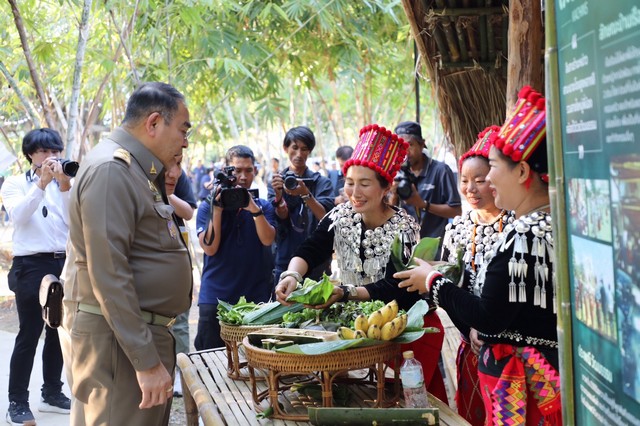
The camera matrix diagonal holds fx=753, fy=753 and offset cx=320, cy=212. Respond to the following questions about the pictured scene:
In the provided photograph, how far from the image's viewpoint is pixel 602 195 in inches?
52.8

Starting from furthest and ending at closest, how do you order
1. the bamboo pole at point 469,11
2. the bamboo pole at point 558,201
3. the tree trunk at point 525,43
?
the bamboo pole at point 469,11 < the tree trunk at point 525,43 < the bamboo pole at point 558,201

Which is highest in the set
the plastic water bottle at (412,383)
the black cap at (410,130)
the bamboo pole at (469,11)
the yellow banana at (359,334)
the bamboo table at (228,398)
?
the bamboo pole at (469,11)

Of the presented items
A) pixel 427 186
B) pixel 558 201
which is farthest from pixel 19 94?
pixel 558 201

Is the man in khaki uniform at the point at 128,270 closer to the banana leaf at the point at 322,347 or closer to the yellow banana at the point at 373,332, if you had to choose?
the banana leaf at the point at 322,347

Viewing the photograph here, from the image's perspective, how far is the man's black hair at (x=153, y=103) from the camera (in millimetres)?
2760

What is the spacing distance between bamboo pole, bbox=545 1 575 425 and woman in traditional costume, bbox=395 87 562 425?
61cm

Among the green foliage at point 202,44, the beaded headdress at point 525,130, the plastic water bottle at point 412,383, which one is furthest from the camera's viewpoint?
the green foliage at point 202,44

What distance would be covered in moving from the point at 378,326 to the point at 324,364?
24cm

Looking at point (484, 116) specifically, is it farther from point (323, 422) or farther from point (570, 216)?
point (570, 216)

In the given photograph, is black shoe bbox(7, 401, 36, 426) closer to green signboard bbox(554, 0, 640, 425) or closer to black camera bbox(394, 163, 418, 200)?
black camera bbox(394, 163, 418, 200)

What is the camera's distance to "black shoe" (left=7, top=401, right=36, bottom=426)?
479 centimetres

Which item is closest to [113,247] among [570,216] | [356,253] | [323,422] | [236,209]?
[323,422]

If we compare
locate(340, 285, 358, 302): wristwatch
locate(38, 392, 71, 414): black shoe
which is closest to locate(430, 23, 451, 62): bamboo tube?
locate(340, 285, 358, 302): wristwatch

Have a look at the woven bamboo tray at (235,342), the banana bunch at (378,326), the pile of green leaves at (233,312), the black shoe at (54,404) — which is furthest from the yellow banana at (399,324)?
the black shoe at (54,404)
